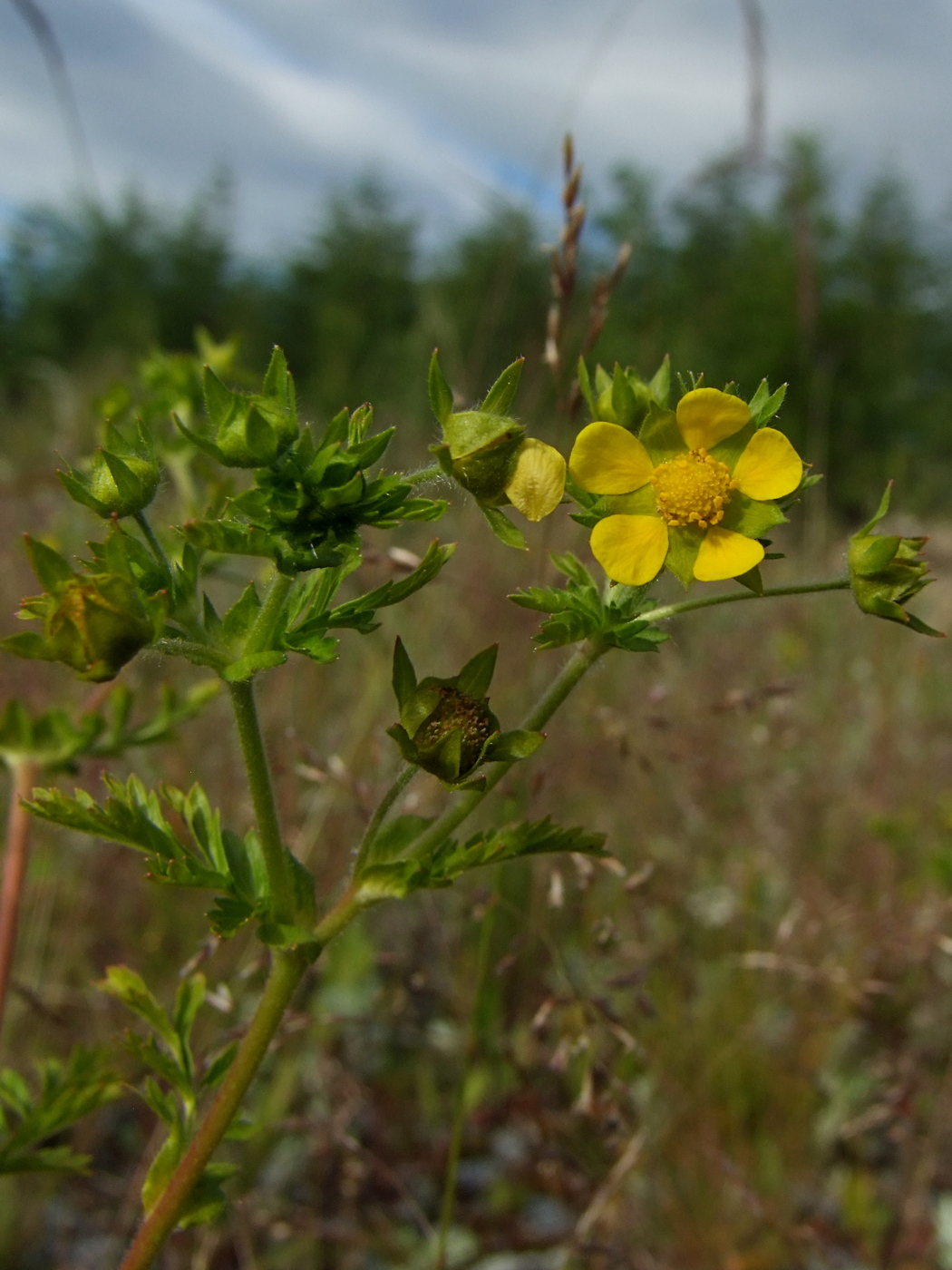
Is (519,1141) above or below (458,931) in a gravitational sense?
below

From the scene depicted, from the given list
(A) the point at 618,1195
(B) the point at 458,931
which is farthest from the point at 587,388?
(B) the point at 458,931

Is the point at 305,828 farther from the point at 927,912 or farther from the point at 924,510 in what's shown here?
the point at 924,510

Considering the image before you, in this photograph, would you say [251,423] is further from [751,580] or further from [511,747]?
[751,580]

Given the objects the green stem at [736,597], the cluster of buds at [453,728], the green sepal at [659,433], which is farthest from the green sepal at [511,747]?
the green sepal at [659,433]

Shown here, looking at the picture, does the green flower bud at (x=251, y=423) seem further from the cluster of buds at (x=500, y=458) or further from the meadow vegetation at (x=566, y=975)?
the meadow vegetation at (x=566, y=975)

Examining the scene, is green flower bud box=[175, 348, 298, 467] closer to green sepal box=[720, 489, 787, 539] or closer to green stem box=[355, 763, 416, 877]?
green stem box=[355, 763, 416, 877]

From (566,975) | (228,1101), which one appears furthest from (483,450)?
(566,975)

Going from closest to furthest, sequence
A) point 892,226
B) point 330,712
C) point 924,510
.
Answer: point 330,712, point 924,510, point 892,226
